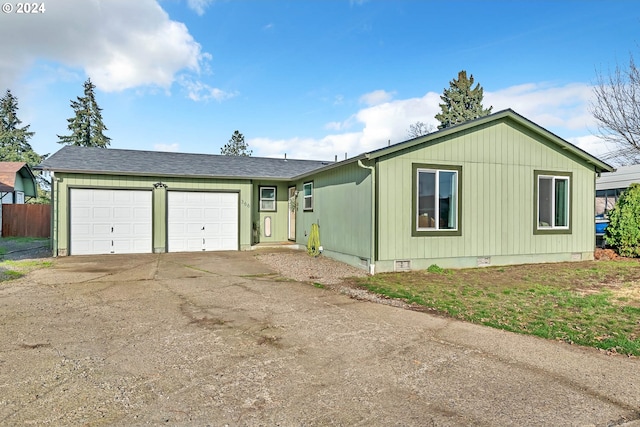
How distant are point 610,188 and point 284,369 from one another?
1991 centimetres

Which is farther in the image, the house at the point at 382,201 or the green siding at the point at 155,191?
the green siding at the point at 155,191

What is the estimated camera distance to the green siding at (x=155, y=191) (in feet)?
40.0

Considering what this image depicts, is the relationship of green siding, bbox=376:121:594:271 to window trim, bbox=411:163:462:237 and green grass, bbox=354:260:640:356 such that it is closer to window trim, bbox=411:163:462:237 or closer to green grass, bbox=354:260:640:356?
window trim, bbox=411:163:462:237

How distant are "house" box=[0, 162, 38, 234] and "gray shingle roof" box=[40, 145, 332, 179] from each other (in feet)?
41.2

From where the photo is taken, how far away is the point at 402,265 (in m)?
9.40

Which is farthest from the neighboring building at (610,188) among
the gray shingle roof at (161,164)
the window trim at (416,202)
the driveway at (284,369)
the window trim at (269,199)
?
the driveway at (284,369)

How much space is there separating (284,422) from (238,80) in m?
15.5

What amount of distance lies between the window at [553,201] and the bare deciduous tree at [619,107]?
32.2 ft

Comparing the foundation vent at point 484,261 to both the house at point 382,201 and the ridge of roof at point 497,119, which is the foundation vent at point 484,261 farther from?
the ridge of roof at point 497,119

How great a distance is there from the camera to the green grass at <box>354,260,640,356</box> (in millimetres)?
4750

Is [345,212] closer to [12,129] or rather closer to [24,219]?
[24,219]

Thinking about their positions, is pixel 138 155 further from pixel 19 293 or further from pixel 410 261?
pixel 410 261

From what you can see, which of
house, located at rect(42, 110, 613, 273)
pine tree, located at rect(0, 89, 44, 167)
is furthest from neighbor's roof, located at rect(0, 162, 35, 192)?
pine tree, located at rect(0, 89, 44, 167)

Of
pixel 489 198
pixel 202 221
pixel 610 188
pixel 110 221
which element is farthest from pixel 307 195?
pixel 610 188
